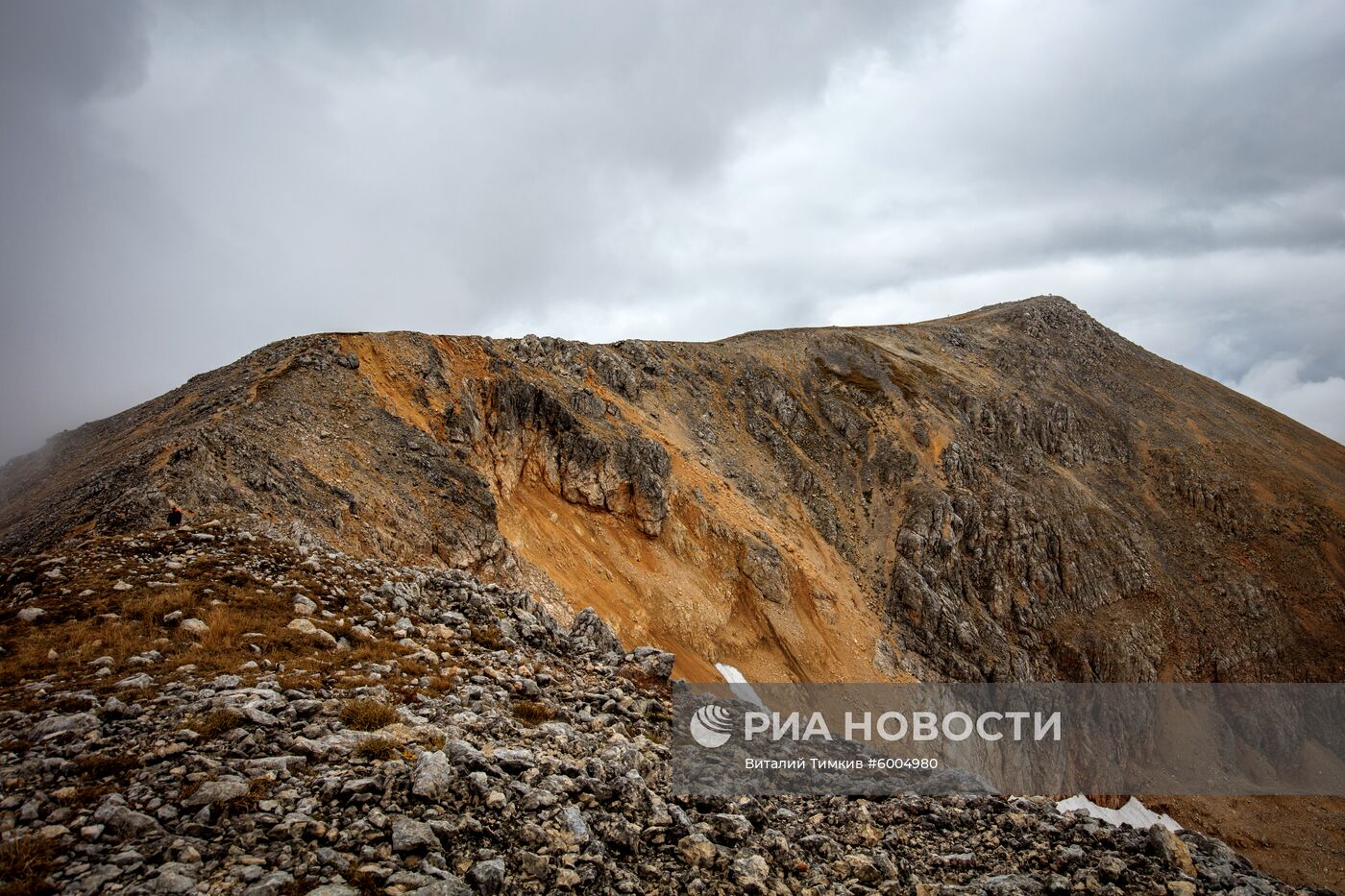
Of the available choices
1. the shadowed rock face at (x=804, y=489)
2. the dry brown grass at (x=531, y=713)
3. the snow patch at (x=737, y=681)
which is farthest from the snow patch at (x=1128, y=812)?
the dry brown grass at (x=531, y=713)

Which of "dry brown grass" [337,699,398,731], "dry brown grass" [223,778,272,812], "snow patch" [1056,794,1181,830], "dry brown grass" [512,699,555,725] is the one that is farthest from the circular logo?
"snow patch" [1056,794,1181,830]

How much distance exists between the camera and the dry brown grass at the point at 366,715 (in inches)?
357

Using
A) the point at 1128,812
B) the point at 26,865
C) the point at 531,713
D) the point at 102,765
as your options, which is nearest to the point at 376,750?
the point at 102,765

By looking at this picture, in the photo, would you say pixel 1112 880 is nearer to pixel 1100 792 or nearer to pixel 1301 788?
pixel 1100 792

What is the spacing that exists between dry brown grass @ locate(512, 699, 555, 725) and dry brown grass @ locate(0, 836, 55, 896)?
19.1 ft

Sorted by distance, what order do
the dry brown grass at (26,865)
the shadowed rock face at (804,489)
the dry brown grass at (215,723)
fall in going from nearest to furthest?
1. the dry brown grass at (26,865)
2. the dry brown grass at (215,723)
3. the shadowed rock face at (804,489)

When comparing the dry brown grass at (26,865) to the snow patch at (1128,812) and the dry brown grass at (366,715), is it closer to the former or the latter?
the dry brown grass at (366,715)

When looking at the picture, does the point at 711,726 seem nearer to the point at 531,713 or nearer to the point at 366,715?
the point at 531,713

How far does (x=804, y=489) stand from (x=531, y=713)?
1879 inches

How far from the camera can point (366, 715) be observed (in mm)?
9188

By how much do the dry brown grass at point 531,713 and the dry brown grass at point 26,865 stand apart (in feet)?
19.1

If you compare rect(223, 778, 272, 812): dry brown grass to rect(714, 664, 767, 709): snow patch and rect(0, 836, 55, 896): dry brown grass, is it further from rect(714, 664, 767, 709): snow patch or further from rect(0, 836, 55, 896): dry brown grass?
rect(714, 664, 767, 709): snow patch

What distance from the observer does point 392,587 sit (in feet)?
47.5

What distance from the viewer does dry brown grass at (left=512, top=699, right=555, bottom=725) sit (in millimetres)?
10820
